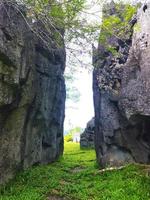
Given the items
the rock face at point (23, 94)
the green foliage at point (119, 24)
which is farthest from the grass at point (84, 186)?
the green foliage at point (119, 24)

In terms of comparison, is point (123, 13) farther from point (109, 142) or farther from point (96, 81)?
point (109, 142)

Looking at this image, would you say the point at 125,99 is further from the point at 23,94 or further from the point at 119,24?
the point at 23,94

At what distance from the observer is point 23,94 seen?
39.6 feet

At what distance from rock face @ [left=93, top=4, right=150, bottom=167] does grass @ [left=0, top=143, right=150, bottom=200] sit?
235 centimetres

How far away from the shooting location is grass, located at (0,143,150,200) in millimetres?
9672

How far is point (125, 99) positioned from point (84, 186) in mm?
4012

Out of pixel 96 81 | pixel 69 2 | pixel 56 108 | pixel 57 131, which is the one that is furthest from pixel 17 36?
pixel 57 131

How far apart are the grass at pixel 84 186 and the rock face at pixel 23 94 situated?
2.26 feet

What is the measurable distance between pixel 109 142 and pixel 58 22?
21.7 ft

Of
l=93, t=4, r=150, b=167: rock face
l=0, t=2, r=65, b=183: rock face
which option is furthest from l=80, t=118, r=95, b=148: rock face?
l=93, t=4, r=150, b=167: rock face

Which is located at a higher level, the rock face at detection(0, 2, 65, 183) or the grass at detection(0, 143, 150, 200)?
the rock face at detection(0, 2, 65, 183)

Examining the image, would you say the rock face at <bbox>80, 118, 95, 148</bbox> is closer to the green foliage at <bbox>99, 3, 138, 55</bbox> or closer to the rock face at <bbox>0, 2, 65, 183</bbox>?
the rock face at <bbox>0, 2, 65, 183</bbox>

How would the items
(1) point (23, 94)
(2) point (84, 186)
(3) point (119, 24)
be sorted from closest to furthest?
(2) point (84, 186)
(1) point (23, 94)
(3) point (119, 24)

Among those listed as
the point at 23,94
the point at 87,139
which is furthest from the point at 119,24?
the point at 87,139
